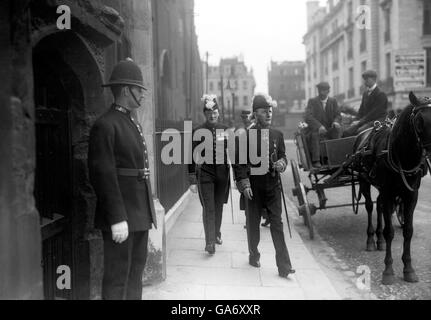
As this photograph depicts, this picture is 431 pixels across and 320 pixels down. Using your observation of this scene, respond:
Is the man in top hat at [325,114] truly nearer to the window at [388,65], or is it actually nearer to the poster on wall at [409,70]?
the poster on wall at [409,70]

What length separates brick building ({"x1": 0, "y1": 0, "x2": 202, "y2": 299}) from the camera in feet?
8.81

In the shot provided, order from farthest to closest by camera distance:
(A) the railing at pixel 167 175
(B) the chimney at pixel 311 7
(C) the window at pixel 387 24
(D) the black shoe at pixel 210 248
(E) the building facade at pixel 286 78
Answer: (E) the building facade at pixel 286 78 < (B) the chimney at pixel 311 7 < (C) the window at pixel 387 24 < (A) the railing at pixel 167 175 < (D) the black shoe at pixel 210 248

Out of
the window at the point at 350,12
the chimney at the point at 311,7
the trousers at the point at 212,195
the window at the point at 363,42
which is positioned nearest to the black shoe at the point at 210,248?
the trousers at the point at 212,195

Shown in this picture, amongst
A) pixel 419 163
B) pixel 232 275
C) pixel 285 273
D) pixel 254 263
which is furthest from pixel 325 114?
pixel 232 275

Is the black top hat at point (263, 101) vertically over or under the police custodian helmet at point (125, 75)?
under

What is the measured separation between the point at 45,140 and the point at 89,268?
1.26 metres

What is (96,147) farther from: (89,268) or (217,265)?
(217,265)

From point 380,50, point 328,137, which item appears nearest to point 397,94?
point 380,50

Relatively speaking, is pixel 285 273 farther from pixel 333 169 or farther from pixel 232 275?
pixel 333 169

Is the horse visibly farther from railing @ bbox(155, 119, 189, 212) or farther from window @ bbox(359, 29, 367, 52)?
window @ bbox(359, 29, 367, 52)

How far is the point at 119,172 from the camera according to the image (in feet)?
11.4

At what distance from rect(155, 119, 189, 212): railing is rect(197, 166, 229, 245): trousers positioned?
0.99m

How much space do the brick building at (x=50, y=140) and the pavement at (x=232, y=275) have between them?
1.49ft

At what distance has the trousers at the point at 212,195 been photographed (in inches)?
248
